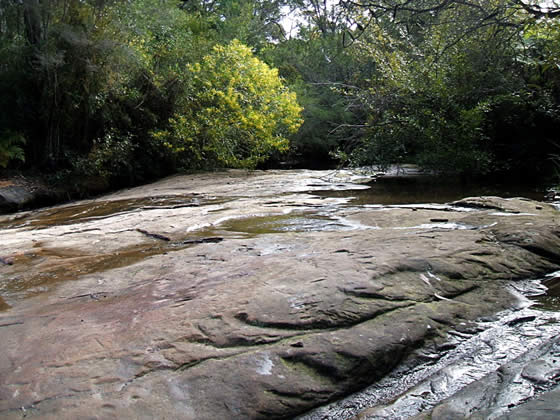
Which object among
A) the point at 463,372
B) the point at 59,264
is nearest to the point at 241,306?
the point at 463,372

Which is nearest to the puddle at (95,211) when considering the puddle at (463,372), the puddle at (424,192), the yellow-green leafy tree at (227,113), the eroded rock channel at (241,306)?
the eroded rock channel at (241,306)

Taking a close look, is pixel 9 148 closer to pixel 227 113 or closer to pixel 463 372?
pixel 227 113

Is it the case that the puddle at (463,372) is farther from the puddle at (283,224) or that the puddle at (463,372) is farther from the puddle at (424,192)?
the puddle at (424,192)

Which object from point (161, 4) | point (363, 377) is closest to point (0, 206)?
point (161, 4)

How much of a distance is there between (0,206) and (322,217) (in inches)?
270

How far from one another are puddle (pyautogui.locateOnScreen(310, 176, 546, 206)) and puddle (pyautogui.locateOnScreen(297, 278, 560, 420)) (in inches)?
170

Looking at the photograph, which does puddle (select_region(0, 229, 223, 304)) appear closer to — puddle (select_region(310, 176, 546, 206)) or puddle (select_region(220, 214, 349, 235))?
puddle (select_region(220, 214, 349, 235))

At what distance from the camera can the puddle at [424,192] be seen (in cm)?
775

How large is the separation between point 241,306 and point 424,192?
666 cm

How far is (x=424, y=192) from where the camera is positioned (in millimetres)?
8773

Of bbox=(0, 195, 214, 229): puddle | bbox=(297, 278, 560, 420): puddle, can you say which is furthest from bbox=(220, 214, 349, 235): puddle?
bbox=(297, 278, 560, 420): puddle

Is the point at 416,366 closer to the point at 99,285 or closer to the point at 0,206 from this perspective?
the point at 99,285

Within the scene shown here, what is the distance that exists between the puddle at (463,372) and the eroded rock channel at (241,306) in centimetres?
6

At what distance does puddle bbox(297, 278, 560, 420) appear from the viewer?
2.09 metres
